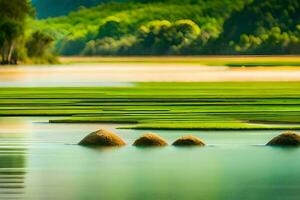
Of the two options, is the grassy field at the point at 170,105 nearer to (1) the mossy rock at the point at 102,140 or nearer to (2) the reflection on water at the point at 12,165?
(2) the reflection on water at the point at 12,165

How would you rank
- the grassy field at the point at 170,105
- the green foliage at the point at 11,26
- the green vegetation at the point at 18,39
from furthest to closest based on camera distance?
the green vegetation at the point at 18,39 → the green foliage at the point at 11,26 → the grassy field at the point at 170,105

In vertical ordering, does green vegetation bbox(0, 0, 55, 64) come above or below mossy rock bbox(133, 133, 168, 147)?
above

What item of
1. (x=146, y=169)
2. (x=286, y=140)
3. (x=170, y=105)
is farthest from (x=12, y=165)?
(x=170, y=105)

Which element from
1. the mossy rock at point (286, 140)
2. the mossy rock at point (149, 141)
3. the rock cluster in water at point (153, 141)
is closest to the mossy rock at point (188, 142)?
the rock cluster in water at point (153, 141)

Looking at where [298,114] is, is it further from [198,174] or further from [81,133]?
[198,174]

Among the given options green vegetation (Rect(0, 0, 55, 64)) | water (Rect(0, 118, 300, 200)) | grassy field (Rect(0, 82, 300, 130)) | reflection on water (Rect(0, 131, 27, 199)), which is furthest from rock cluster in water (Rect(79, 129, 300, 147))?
green vegetation (Rect(0, 0, 55, 64))

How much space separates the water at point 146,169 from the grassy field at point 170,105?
17.2 feet

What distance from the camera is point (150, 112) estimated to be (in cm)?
4269

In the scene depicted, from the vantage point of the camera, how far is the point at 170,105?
47.9 m

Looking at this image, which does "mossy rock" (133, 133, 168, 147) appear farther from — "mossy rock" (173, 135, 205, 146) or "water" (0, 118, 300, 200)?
"water" (0, 118, 300, 200)

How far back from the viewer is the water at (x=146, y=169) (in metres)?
20.3

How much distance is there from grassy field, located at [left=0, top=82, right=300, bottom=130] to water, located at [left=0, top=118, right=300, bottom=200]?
525cm

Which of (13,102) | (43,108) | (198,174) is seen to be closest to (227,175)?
(198,174)

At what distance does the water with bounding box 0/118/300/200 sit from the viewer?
20.3 meters
